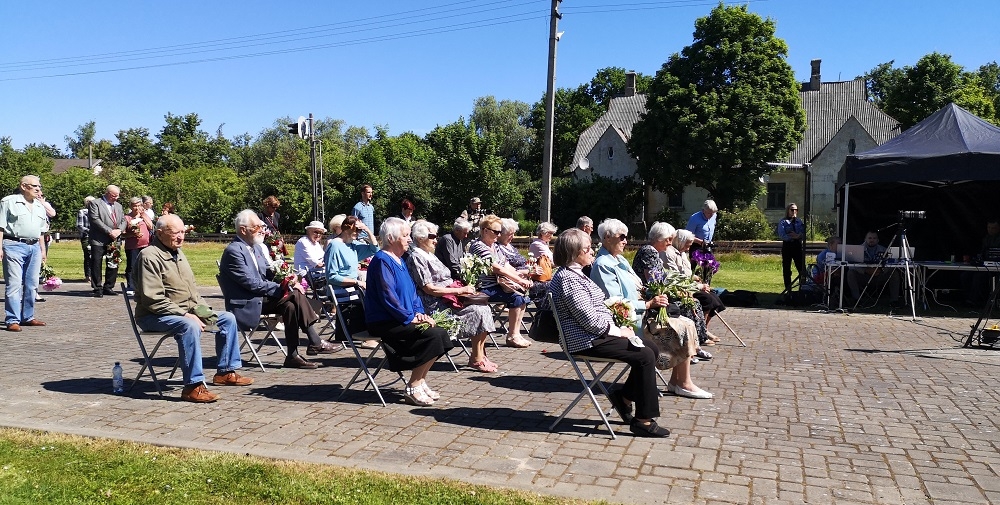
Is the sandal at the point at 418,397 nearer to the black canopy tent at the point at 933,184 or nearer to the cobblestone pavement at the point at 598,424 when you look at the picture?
the cobblestone pavement at the point at 598,424

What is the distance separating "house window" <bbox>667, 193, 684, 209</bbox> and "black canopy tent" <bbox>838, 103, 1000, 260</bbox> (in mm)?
29915

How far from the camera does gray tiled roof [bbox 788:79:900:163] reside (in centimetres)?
4791

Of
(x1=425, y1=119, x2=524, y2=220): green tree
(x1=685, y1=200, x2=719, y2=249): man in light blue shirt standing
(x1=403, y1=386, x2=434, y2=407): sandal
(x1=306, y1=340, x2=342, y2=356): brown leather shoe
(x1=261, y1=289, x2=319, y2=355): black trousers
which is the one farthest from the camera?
(x1=425, y1=119, x2=524, y2=220): green tree

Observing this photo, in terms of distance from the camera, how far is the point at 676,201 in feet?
154

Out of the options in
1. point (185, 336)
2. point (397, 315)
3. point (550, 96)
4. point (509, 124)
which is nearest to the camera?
point (397, 315)

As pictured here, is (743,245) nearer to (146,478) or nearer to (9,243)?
(9,243)

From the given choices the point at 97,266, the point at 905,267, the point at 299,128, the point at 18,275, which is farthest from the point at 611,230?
the point at 299,128

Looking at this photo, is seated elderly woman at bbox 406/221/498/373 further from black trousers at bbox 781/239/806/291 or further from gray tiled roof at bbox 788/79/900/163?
gray tiled roof at bbox 788/79/900/163

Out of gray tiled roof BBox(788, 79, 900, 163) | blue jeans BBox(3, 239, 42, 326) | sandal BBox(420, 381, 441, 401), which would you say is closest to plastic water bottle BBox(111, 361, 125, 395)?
sandal BBox(420, 381, 441, 401)

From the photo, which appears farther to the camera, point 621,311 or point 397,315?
→ point 397,315

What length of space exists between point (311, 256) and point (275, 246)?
1.42ft

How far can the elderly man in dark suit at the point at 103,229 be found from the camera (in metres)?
13.5

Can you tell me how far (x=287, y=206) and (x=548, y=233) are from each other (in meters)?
38.3

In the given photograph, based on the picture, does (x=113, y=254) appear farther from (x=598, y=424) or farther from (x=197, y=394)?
(x=598, y=424)
